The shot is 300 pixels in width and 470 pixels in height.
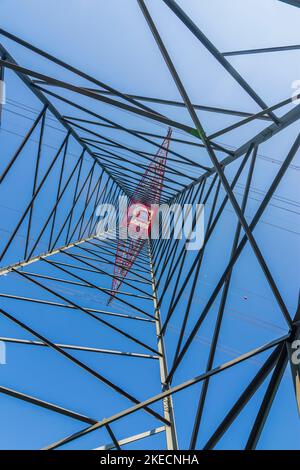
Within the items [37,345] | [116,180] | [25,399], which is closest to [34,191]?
[37,345]

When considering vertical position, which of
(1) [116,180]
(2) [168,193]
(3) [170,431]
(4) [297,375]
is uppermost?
(1) [116,180]

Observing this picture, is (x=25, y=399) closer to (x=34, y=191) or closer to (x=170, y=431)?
(x=170, y=431)

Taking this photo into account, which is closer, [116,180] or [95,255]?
[95,255]
